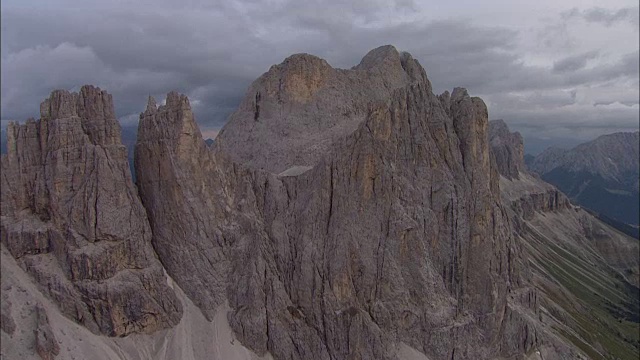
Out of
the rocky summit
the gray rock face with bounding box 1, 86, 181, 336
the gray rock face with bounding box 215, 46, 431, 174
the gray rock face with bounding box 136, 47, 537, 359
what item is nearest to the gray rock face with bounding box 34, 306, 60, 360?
the rocky summit

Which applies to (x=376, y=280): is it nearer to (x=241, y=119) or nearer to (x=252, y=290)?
(x=252, y=290)

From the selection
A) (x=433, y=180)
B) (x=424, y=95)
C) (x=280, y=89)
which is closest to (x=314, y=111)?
(x=280, y=89)

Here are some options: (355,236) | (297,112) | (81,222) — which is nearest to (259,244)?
(355,236)

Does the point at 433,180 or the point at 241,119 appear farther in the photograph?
the point at 241,119

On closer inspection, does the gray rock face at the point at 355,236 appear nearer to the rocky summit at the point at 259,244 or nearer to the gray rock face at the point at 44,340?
the rocky summit at the point at 259,244

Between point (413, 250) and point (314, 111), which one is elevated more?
point (314, 111)

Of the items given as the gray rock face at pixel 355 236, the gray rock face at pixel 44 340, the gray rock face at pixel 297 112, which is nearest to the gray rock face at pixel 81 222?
the gray rock face at pixel 44 340

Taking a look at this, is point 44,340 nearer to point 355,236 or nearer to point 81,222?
point 81,222
